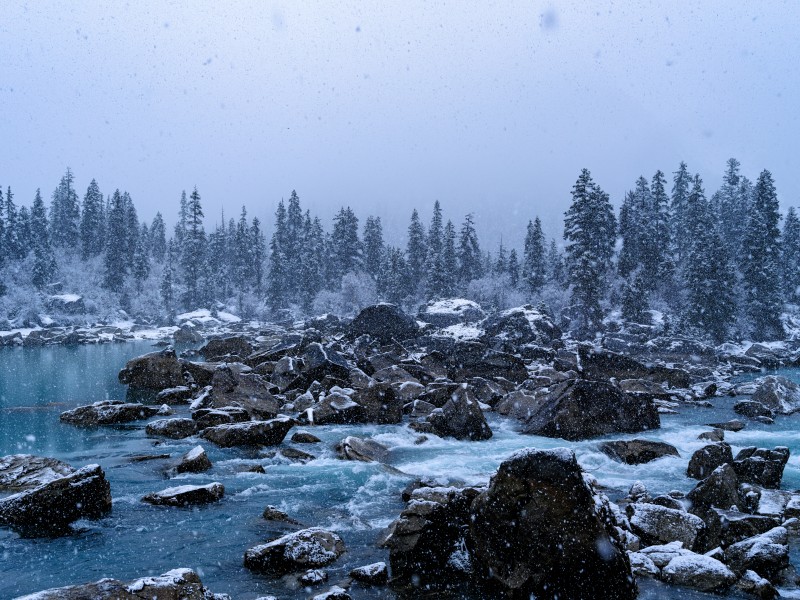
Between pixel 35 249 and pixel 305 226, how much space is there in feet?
136

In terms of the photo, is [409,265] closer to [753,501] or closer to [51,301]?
[51,301]

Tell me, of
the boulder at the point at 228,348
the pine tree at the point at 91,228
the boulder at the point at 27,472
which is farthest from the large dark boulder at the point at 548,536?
the pine tree at the point at 91,228

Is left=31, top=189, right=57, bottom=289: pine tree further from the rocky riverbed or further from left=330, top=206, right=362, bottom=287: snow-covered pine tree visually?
the rocky riverbed

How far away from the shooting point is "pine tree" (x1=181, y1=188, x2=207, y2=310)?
91.0m

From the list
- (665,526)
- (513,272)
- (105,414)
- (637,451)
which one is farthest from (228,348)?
(513,272)

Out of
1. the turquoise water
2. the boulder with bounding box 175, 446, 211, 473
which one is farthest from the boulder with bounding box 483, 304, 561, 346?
the boulder with bounding box 175, 446, 211, 473

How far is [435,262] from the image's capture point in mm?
75125

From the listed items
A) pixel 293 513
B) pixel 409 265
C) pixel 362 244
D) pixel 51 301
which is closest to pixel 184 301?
pixel 51 301

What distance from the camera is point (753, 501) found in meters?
10.2

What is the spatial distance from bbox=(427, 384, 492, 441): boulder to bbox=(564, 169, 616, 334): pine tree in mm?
34869

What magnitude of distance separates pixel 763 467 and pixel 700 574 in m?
6.03

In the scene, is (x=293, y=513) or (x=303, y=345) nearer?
(x=293, y=513)

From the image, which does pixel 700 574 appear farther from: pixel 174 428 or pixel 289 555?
pixel 174 428

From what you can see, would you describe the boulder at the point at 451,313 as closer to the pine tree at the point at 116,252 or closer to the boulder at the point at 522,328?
the boulder at the point at 522,328
